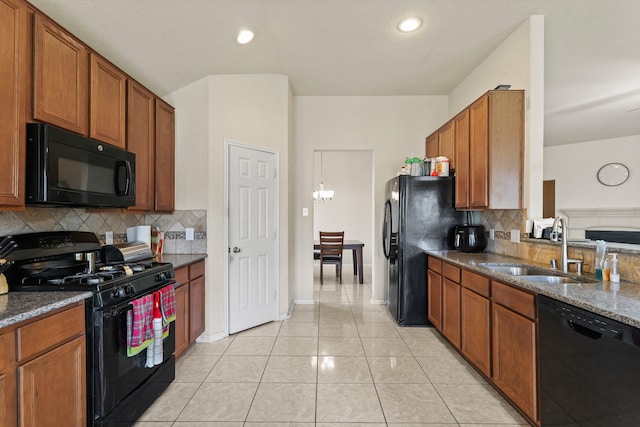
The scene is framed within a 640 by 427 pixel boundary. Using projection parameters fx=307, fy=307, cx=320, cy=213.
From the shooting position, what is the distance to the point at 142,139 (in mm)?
2584

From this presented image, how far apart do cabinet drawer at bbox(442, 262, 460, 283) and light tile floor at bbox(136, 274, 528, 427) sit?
66 centimetres

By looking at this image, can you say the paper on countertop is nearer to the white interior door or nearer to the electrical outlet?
the electrical outlet

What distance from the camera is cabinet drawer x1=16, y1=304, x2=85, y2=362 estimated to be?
1.18 meters

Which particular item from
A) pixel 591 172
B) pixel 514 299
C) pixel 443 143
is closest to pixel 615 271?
pixel 514 299

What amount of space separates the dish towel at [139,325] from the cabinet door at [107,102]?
115 centimetres

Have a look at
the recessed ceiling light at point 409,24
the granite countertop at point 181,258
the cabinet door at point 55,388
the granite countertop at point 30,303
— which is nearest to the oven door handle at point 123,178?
the granite countertop at point 181,258

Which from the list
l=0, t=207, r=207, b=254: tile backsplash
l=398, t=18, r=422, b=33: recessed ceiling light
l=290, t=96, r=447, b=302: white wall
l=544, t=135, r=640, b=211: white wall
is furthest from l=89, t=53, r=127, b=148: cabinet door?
l=544, t=135, r=640, b=211: white wall

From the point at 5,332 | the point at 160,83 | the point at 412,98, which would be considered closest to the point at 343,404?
the point at 5,332

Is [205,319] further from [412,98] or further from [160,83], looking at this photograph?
[412,98]

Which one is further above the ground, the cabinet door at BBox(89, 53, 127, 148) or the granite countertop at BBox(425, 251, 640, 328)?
the cabinet door at BBox(89, 53, 127, 148)

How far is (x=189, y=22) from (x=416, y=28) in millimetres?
1849

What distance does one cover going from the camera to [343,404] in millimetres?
1967

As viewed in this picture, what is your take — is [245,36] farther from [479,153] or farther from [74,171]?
[479,153]

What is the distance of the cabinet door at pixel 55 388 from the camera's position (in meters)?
1.19
